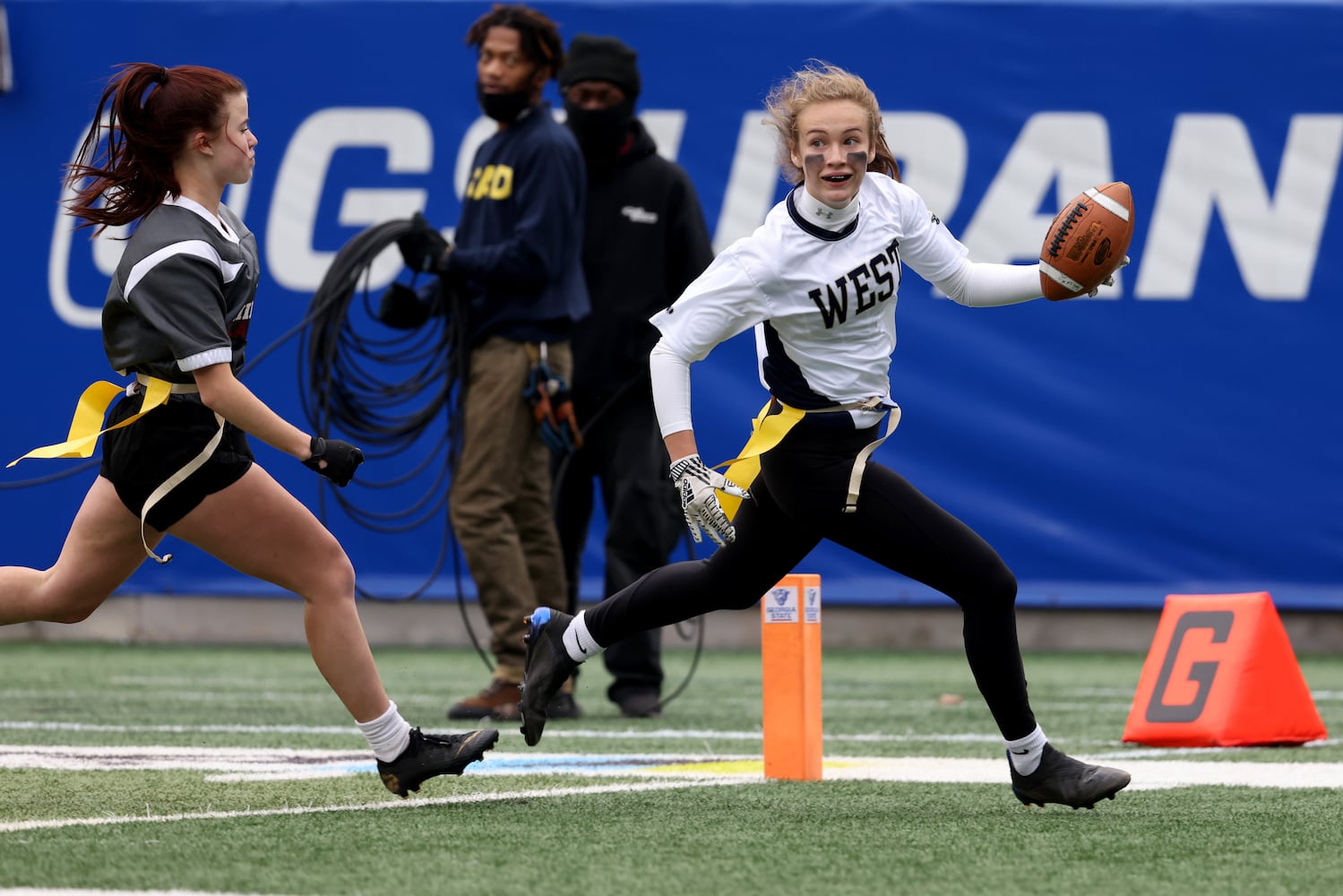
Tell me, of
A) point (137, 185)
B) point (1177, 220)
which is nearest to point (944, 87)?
point (1177, 220)

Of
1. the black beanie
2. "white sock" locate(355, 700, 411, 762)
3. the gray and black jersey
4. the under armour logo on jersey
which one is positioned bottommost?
"white sock" locate(355, 700, 411, 762)

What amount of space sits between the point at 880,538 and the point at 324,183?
765cm

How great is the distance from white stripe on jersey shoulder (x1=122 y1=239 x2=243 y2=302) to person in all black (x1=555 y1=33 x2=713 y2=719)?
332cm

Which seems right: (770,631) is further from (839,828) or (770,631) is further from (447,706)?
(447,706)

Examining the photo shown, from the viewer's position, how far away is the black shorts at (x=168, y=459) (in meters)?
4.04

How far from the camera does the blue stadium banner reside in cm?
1101

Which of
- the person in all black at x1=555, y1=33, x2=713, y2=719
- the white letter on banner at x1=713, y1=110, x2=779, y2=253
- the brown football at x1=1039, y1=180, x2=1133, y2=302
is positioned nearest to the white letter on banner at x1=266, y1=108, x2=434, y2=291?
the white letter on banner at x1=713, y1=110, x2=779, y2=253

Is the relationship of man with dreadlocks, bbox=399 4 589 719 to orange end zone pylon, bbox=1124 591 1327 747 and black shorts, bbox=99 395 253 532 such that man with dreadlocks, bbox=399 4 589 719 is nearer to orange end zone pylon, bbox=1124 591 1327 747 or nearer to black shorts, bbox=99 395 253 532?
orange end zone pylon, bbox=1124 591 1327 747

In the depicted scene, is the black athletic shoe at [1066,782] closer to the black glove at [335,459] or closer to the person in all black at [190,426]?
the person in all black at [190,426]

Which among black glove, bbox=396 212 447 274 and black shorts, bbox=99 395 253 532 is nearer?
black shorts, bbox=99 395 253 532

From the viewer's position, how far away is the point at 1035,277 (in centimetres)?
448

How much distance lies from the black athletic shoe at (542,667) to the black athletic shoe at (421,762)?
196 millimetres

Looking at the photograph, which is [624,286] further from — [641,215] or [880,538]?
[880,538]

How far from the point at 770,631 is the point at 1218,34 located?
7448 millimetres
